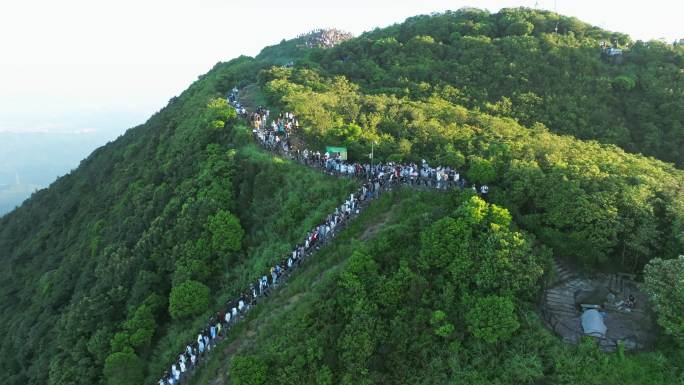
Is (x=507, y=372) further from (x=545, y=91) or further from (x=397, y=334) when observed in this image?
(x=545, y=91)

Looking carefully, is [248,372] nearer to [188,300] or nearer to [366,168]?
[188,300]

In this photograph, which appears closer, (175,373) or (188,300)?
(175,373)

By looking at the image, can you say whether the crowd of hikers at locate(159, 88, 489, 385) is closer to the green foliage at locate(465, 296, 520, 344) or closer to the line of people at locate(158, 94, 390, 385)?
the line of people at locate(158, 94, 390, 385)

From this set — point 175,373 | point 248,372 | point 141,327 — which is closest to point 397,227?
point 248,372

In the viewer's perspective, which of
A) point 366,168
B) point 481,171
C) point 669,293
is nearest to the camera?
point 669,293

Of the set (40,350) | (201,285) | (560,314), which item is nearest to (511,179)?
(560,314)

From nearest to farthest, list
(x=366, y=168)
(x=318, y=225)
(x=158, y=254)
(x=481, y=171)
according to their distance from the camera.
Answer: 1. (x=318, y=225)
2. (x=481, y=171)
3. (x=366, y=168)
4. (x=158, y=254)

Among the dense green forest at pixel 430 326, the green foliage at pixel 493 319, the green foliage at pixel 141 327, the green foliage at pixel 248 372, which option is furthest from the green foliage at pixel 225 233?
the green foliage at pixel 493 319
